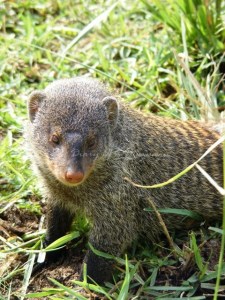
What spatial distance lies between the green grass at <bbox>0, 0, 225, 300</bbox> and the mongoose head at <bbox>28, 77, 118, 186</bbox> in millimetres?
415

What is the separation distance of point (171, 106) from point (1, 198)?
1.20 meters

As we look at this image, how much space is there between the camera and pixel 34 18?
4.80m

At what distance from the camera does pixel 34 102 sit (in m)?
2.92

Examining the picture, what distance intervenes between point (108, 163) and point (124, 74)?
4.42ft

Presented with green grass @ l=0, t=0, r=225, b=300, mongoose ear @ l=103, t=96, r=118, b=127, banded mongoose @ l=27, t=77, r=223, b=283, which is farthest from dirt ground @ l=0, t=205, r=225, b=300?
mongoose ear @ l=103, t=96, r=118, b=127

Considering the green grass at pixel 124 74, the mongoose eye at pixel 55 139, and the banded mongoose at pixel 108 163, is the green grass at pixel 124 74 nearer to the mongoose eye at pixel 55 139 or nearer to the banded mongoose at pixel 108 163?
the banded mongoose at pixel 108 163

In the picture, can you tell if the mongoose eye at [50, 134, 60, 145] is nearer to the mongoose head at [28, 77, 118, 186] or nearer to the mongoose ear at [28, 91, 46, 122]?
the mongoose head at [28, 77, 118, 186]

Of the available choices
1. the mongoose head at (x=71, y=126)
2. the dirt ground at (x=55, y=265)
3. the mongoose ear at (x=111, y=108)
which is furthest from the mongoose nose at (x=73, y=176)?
the dirt ground at (x=55, y=265)

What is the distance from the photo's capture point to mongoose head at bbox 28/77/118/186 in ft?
8.79

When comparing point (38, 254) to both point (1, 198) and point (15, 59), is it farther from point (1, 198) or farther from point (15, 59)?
point (15, 59)

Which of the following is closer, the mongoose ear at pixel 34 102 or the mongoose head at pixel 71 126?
the mongoose head at pixel 71 126

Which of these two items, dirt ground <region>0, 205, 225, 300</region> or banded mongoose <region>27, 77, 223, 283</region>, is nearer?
banded mongoose <region>27, 77, 223, 283</region>

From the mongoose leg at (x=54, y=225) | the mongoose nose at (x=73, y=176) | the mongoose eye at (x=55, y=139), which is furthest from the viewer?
the mongoose leg at (x=54, y=225)

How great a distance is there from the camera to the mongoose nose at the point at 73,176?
2.59m
